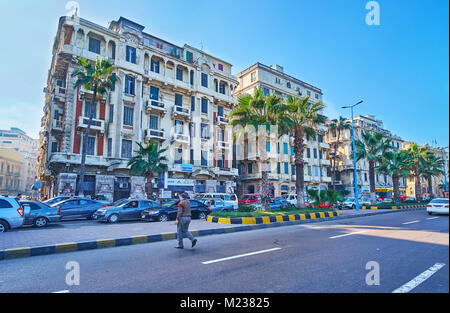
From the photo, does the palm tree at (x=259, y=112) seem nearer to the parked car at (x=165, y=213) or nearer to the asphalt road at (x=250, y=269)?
the parked car at (x=165, y=213)

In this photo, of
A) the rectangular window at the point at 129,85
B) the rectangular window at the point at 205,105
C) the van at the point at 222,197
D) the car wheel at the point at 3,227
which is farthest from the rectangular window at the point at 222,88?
the car wheel at the point at 3,227

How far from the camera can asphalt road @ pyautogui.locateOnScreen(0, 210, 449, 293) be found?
13.2 feet

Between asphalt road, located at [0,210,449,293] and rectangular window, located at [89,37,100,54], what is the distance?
25.6 m

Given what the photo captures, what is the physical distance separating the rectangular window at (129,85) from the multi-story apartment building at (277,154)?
17.2 meters

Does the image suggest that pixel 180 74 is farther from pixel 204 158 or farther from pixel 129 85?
pixel 204 158

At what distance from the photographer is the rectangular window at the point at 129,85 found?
93.1ft

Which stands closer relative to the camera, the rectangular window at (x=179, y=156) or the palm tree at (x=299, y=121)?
the palm tree at (x=299, y=121)

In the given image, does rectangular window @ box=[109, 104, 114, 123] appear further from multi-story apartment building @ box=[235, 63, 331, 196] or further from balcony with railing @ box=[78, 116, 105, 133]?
multi-story apartment building @ box=[235, 63, 331, 196]

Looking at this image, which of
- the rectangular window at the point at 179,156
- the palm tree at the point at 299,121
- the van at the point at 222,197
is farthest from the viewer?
the rectangular window at the point at 179,156

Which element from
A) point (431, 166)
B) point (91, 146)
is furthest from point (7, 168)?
point (431, 166)

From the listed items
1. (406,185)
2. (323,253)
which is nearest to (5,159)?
(323,253)

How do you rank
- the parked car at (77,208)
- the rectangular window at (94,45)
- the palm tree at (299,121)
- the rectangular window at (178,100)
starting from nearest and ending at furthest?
the parked car at (77,208), the palm tree at (299,121), the rectangular window at (94,45), the rectangular window at (178,100)

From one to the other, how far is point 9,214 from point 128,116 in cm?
1950

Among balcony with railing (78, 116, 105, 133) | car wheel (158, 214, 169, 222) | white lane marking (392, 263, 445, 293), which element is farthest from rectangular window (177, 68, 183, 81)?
white lane marking (392, 263, 445, 293)
